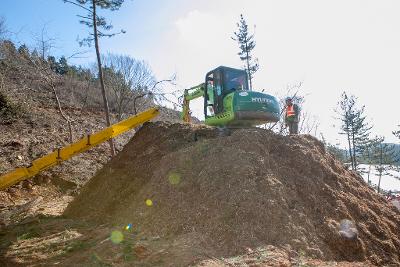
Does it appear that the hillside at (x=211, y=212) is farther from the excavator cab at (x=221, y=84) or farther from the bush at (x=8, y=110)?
the bush at (x=8, y=110)

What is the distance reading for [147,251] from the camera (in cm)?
627

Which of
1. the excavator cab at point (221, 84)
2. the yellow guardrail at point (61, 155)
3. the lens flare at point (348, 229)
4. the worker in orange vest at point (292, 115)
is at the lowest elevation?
the lens flare at point (348, 229)

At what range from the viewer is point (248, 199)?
7004mm

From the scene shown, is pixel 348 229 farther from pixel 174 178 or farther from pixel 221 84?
pixel 221 84

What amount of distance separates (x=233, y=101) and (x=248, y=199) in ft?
12.5

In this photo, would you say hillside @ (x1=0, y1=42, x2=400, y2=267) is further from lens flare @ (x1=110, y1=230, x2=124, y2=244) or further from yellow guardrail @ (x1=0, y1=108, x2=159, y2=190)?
yellow guardrail @ (x1=0, y1=108, x2=159, y2=190)

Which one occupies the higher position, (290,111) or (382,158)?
(290,111)

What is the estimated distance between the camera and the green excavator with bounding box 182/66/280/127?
10.1m

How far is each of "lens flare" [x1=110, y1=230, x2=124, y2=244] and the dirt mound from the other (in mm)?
404

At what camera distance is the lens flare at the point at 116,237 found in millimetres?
6879

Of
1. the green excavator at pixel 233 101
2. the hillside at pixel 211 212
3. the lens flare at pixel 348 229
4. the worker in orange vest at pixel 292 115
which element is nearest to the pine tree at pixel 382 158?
the worker in orange vest at pixel 292 115

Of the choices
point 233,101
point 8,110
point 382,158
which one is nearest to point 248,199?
point 233,101

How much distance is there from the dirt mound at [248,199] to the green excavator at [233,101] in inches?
24.4

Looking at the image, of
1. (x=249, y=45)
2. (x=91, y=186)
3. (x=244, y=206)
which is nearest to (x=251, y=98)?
(x=244, y=206)
